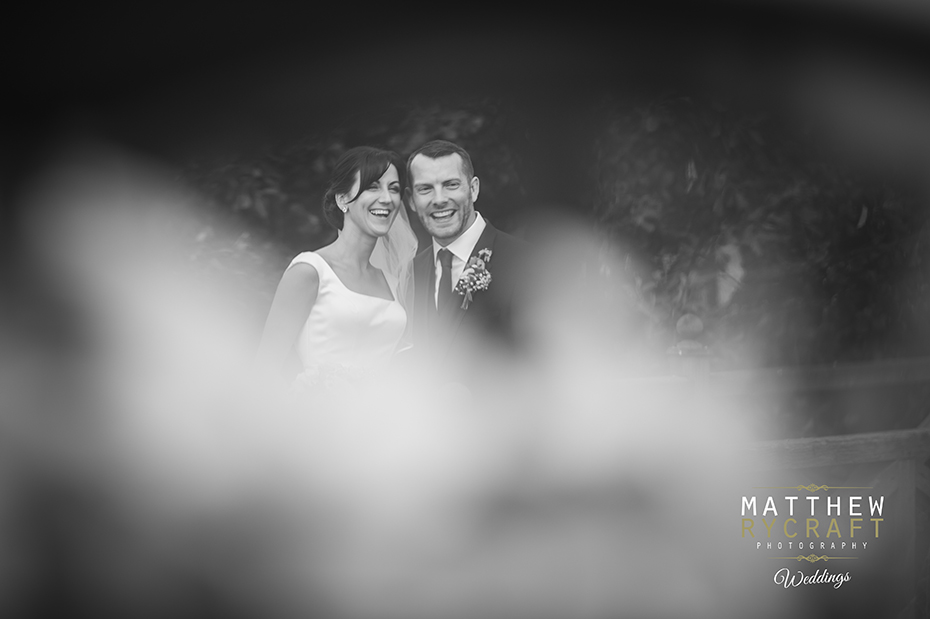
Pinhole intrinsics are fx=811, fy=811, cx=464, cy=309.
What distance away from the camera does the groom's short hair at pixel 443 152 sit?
8.79ft

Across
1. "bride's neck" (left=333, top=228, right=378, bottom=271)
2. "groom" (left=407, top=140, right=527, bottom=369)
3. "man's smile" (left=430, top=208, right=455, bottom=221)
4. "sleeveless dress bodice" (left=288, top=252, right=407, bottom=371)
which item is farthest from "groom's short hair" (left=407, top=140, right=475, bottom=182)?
"sleeveless dress bodice" (left=288, top=252, right=407, bottom=371)

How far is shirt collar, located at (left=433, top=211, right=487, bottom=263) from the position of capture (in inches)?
107

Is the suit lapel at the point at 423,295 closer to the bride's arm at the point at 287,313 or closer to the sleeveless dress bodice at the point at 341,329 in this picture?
the sleeveless dress bodice at the point at 341,329

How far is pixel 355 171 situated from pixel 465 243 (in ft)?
1.42

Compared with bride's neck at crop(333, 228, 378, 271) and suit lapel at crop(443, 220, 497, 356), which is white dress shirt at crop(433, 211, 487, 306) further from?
bride's neck at crop(333, 228, 378, 271)

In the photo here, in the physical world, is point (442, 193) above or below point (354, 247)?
above

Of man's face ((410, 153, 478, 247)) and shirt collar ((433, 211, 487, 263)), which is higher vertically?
man's face ((410, 153, 478, 247))

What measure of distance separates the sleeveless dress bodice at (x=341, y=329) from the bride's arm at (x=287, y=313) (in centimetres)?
2

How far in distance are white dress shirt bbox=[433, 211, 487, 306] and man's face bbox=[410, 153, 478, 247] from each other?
0.04 metres

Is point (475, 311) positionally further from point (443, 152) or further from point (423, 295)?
point (443, 152)

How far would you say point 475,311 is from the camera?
106 inches

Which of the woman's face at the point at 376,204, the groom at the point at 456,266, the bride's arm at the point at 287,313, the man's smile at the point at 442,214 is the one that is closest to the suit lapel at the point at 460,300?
the groom at the point at 456,266

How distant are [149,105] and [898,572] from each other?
2.99 metres

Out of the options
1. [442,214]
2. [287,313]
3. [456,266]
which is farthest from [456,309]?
[287,313]
